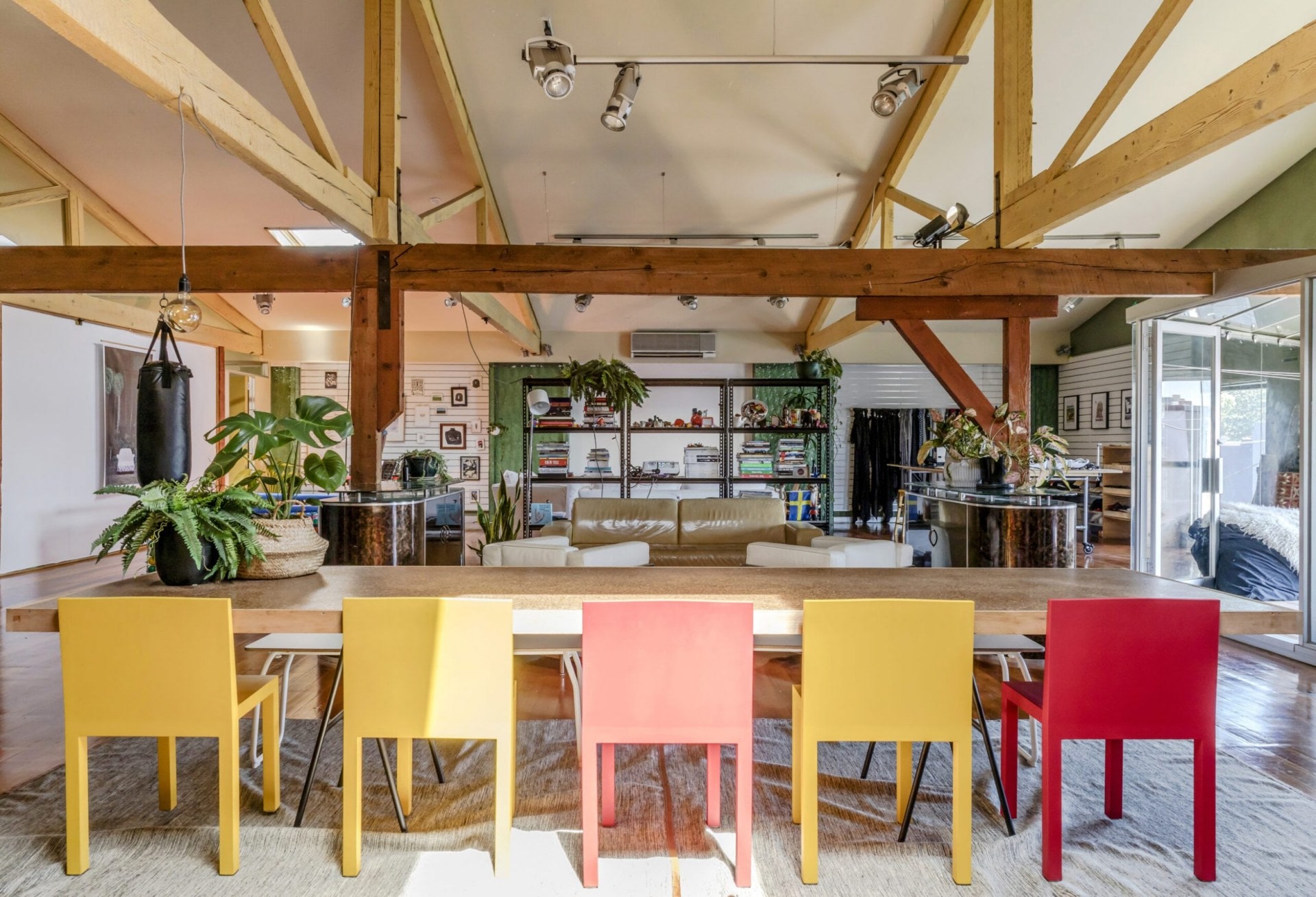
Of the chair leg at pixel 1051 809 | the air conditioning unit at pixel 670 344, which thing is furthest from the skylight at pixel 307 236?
the chair leg at pixel 1051 809

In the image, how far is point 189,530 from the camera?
236cm

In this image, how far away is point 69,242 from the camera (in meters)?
6.88

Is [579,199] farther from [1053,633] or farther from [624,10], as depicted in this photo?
[1053,633]

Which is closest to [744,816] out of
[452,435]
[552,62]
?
[552,62]

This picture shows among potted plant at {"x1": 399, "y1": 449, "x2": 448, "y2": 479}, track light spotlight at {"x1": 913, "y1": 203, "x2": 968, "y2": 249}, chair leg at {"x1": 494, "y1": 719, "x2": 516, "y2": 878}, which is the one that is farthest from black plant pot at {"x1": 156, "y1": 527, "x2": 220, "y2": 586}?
track light spotlight at {"x1": 913, "y1": 203, "x2": 968, "y2": 249}

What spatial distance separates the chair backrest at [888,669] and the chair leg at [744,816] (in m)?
0.22

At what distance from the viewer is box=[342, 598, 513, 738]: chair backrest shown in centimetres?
201

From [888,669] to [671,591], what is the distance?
0.76 m

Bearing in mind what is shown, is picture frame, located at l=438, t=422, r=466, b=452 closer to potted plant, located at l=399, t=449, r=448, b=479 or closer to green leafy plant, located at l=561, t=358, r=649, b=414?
green leafy plant, located at l=561, t=358, r=649, b=414

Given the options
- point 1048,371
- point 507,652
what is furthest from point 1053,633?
point 1048,371

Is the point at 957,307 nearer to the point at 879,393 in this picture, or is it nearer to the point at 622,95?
the point at 622,95

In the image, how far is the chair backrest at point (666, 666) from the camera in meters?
1.97

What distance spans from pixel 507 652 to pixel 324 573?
1222 mm

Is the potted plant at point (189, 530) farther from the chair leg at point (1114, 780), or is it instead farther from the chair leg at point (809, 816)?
the chair leg at point (1114, 780)
